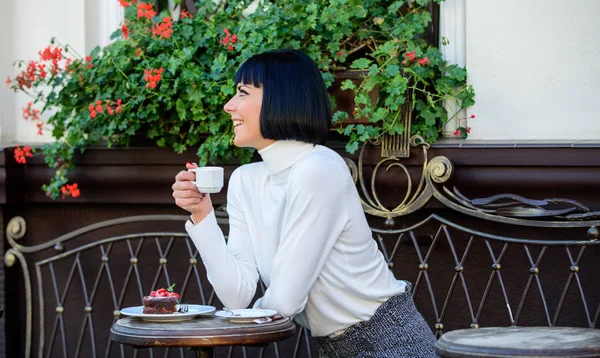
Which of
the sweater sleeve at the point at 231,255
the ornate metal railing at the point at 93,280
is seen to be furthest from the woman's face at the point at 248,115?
the ornate metal railing at the point at 93,280

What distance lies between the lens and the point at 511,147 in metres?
4.03

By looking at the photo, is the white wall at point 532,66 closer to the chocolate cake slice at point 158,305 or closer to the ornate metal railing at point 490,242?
the ornate metal railing at point 490,242

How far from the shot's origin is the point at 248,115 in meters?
3.18

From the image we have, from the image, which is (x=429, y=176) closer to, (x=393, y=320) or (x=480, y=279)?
(x=480, y=279)

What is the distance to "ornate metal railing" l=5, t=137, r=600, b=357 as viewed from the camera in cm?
396

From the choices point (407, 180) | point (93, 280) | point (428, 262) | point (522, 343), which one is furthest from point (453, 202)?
point (93, 280)

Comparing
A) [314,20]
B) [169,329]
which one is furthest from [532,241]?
[169,329]

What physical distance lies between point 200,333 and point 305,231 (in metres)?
0.46

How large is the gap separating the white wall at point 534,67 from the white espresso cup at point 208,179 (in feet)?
5.46

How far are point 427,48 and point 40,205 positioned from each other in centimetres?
206

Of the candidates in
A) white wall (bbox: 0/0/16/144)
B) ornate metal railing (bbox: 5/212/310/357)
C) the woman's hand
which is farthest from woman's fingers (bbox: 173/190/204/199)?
white wall (bbox: 0/0/16/144)

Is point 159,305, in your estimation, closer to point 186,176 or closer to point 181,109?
point 186,176

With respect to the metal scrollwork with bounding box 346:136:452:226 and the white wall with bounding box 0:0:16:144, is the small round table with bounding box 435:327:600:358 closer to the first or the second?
the metal scrollwork with bounding box 346:136:452:226

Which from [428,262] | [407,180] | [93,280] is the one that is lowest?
[93,280]
